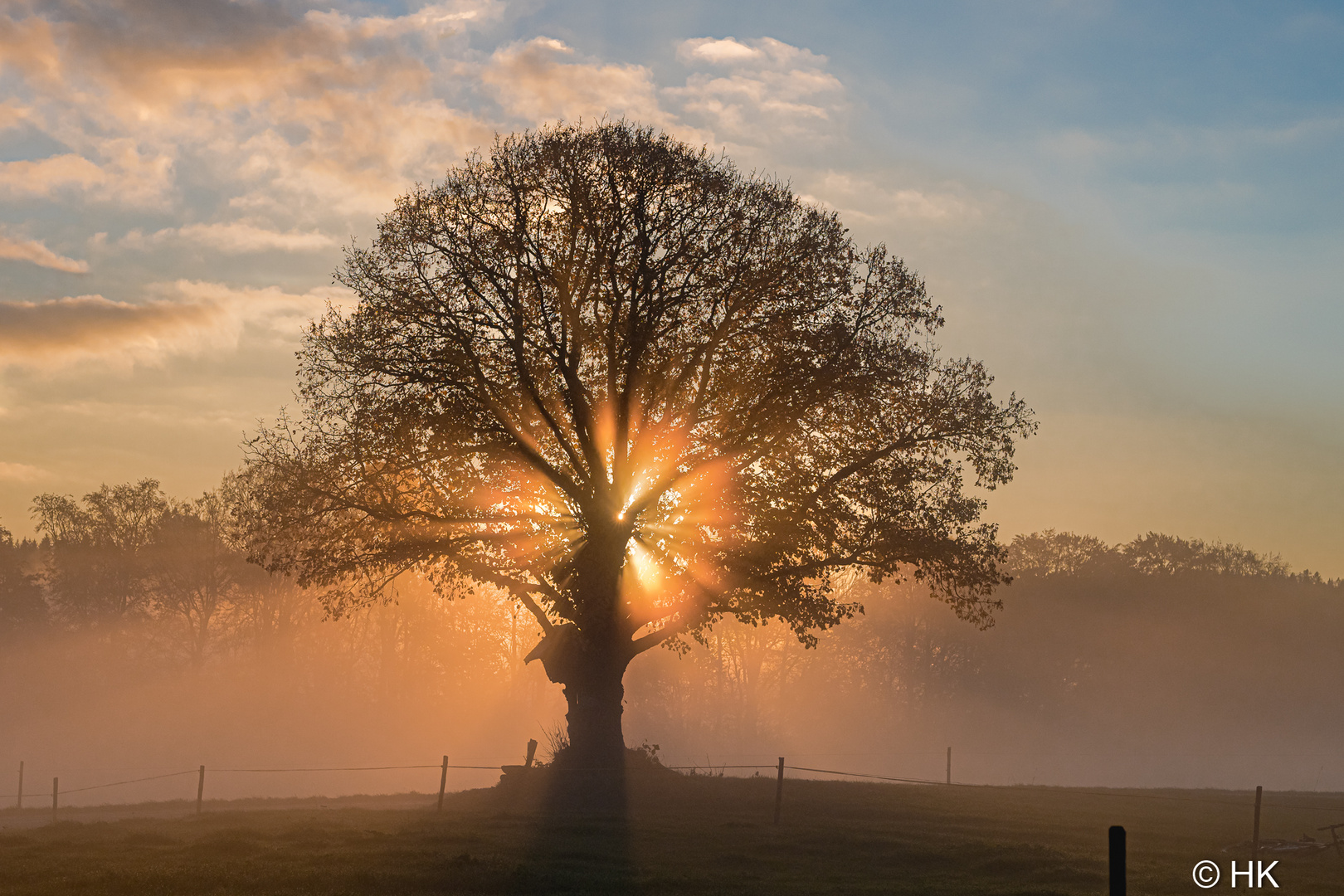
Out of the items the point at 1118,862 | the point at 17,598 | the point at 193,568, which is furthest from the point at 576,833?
the point at 17,598

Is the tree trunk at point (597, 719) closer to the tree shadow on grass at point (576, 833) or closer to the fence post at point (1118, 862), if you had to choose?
the tree shadow on grass at point (576, 833)

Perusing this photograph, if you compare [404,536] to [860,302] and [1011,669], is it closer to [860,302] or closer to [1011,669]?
[860,302]

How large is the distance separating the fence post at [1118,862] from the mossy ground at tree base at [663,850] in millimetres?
11447

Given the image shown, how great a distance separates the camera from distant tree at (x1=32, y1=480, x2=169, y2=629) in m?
80.8

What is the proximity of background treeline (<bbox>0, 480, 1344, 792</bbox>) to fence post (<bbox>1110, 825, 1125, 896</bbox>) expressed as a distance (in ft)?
228

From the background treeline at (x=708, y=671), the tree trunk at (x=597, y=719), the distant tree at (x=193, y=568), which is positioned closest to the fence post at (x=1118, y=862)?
the tree trunk at (x=597, y=719)

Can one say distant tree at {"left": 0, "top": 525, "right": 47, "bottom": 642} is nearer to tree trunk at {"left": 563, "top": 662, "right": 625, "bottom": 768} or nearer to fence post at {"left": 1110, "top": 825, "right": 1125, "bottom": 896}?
tree trunk at {"left": 563, "top": 662, "right": 625, "bottom": 768}

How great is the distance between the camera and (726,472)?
103 ft

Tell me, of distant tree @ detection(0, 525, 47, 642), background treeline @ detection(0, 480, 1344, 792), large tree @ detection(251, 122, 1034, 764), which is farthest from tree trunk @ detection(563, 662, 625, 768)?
distant tree @ detection(0, 525, 47, 642)

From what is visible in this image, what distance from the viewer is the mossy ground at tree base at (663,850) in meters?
19.0

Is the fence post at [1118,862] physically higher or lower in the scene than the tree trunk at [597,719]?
higher

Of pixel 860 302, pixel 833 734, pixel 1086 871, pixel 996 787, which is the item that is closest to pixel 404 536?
pixel 860 302

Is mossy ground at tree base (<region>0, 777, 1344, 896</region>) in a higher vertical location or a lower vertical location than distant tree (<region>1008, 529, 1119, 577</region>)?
lower

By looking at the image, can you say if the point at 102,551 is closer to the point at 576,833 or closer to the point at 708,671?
the point at 708,671
